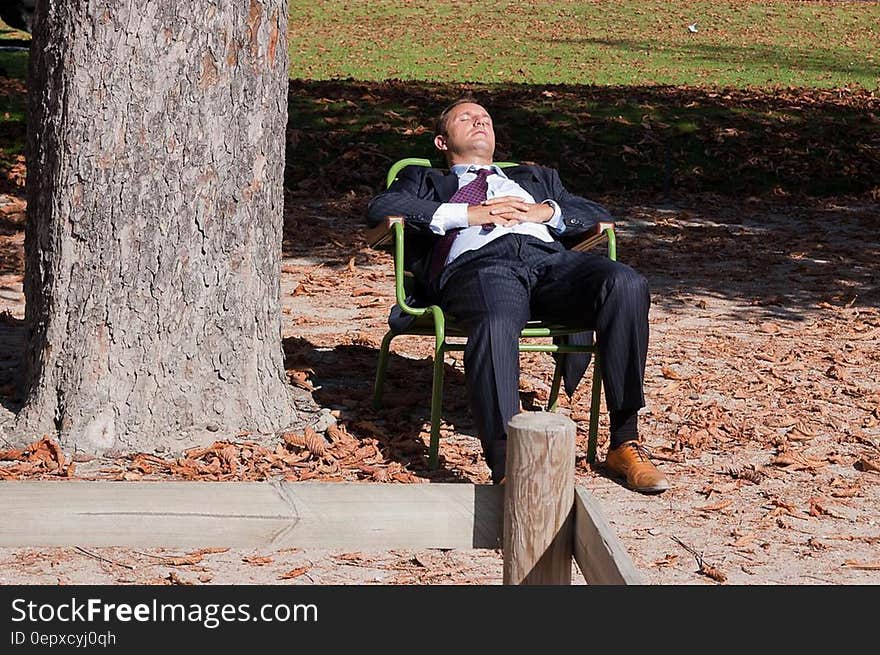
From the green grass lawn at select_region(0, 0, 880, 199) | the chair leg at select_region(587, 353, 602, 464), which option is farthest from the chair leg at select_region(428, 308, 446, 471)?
the green grass lawn at select_region(0, 0, 880, 199)

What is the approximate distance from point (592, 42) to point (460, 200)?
20.3 meters

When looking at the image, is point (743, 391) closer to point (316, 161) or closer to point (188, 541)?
point (188, 541)

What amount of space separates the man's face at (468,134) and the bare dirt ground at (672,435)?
3.72 feet

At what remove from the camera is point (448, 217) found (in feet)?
17.9

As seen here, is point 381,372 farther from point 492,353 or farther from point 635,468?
point 635,468

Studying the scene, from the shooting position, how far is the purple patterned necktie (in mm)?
5547

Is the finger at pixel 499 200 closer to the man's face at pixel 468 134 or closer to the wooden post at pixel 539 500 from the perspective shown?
the man's face at pixel 468 134

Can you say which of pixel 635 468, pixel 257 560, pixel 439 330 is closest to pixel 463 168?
pixel 439 330

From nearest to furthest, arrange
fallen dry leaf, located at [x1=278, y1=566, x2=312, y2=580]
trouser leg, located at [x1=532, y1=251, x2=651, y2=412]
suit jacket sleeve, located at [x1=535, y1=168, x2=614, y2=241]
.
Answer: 1. fallen dry leaf, located at [x1=278, y1=566, x2=312, y2=580]
2. trouser leg, located at [x1=532, y1=251, x2=651, y2=412]
3. suit jacket sleeve, located at [x1=535, y1=168, x2=614, y2=241]

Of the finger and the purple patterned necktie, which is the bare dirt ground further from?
the finger

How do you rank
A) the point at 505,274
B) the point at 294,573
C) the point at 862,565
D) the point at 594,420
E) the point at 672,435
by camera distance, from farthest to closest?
the point at 672,435
the point at 594,420
the point at 505,274
the point at 862,565
the point at 294,573

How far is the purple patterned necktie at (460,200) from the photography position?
5.55 m

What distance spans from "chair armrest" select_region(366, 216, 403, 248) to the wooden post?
112 inches

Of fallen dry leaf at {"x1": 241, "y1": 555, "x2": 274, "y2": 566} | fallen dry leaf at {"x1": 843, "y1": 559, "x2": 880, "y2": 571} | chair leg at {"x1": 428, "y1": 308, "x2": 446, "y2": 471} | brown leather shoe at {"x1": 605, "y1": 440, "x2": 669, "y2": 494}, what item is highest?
chair leg at {"x1": 428, "y1": 308, "x2": 446, "y2": 471}
